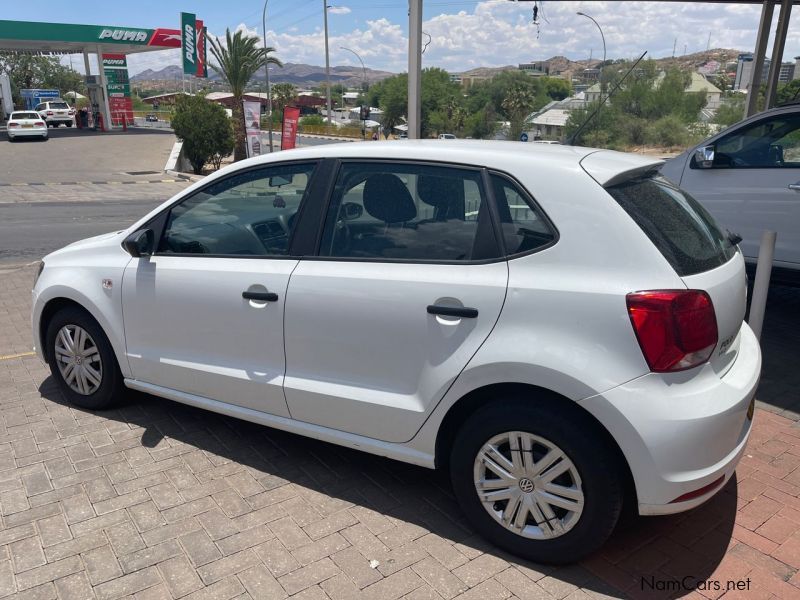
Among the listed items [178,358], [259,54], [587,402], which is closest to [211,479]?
[178,358]

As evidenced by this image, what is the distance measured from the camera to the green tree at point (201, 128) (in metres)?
27.9

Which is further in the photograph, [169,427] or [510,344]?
[169,427]

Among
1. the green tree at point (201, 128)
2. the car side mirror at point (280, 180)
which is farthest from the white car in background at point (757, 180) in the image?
the green tree at point (201, 128)

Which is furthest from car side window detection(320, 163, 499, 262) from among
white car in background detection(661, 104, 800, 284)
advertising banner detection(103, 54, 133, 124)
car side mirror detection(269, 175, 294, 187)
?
advertising banner detection(103, 54, 133, 124)

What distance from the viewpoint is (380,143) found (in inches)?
135

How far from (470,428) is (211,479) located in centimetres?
154

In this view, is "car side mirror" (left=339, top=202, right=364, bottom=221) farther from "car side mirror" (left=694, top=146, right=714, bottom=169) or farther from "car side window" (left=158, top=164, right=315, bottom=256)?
"car side mirror" (left=694, top=146, right=714, bottom=169)

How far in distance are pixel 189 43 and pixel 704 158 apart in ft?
132

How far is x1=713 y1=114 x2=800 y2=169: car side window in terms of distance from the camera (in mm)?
5672

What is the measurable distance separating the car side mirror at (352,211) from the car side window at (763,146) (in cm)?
417

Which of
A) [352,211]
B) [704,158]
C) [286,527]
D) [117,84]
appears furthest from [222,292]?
[117,84]

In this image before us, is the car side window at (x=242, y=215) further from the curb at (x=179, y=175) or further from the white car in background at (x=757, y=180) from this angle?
the curb at (x=179, y=175)

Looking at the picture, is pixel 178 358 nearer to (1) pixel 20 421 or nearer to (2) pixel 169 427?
(2) pixel 169 427

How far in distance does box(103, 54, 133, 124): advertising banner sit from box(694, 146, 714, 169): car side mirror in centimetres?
4419
